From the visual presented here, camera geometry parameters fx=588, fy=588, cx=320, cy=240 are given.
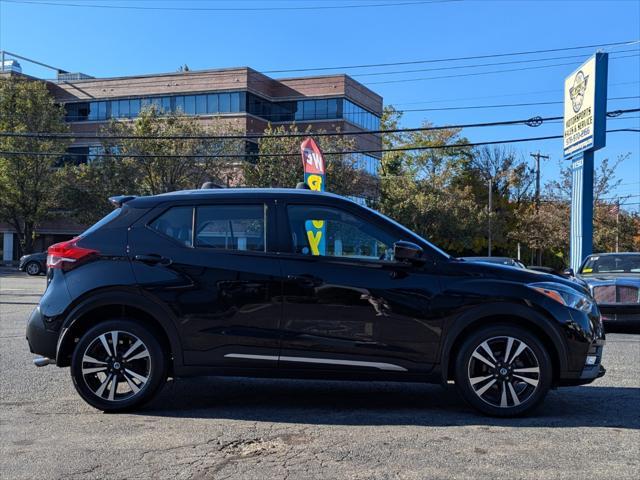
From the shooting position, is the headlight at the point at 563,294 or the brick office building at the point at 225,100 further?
the brick office building at the point at 225,100

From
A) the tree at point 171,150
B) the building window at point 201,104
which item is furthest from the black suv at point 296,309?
the building window at point 201,104

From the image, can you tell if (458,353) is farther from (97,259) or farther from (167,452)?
(97,259)

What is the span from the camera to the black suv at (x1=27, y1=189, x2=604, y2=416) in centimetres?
501

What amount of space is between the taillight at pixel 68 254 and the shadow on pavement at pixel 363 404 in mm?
1482

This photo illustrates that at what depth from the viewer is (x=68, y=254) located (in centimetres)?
527

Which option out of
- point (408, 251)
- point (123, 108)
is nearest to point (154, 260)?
point (408, 251)

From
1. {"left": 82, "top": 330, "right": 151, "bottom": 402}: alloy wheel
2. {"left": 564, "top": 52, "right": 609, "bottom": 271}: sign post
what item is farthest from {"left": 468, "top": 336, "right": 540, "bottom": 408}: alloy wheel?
{"left": 564, "top": 52, "right": 609, "bottom": 271}: sign post

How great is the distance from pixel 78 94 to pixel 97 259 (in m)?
53.6

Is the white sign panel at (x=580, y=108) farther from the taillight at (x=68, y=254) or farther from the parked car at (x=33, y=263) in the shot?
the parked car at (x=33, y=263)

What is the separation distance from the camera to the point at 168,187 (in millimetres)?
36750

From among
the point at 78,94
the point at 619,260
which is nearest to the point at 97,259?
the point at 619,260

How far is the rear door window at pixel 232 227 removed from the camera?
526 cm

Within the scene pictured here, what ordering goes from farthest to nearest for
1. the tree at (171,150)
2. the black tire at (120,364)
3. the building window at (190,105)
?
the building window at (190,105), the tree at (171,150), the black tire at (120,364)

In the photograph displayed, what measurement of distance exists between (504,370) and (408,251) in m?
1.31
